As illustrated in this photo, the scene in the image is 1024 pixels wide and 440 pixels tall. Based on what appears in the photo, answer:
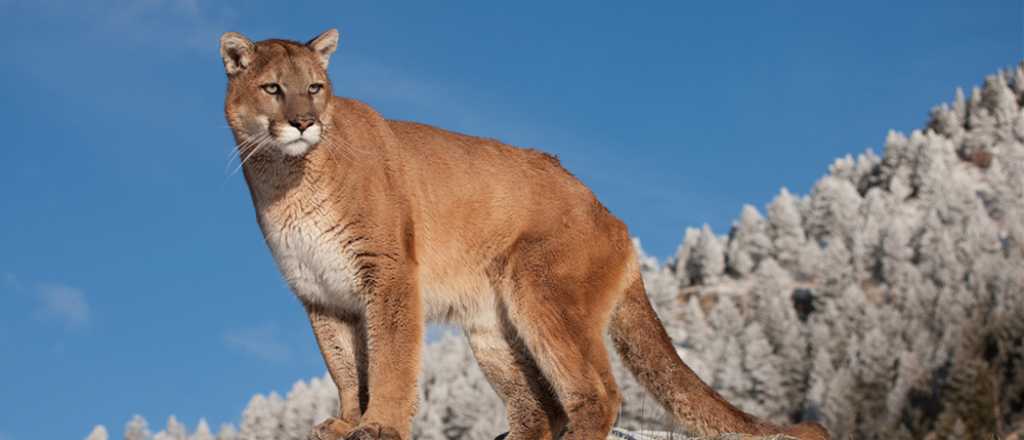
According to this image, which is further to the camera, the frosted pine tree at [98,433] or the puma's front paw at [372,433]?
the frosted pine tree at [98,433]

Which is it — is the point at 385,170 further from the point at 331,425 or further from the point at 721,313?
the point at 721,313

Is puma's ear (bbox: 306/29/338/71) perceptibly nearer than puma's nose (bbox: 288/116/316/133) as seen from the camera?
No

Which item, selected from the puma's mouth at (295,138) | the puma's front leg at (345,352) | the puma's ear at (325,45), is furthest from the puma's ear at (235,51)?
the puma's front leg at (345,352)

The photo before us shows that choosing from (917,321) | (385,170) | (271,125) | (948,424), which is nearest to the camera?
(271,125)

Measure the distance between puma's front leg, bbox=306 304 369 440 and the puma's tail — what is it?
8.67 feet

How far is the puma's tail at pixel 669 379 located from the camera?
445 inches

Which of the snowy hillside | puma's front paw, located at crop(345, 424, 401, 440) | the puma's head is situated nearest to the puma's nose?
the puma's head

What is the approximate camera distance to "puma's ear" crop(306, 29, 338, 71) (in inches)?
448

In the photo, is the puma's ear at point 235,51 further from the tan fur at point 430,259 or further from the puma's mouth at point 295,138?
the puma's mouth at point 295,138

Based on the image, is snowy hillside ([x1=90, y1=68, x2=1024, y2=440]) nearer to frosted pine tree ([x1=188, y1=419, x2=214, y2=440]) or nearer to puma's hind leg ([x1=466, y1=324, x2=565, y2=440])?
frosted pine tree ([x1=188, y1=419, x2=214, y2=440])

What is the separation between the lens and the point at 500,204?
11.7 m

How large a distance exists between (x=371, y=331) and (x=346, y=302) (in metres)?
0.55

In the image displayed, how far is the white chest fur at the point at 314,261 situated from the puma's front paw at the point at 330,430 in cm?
110

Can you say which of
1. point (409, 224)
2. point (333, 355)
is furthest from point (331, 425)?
point (409, 224)
